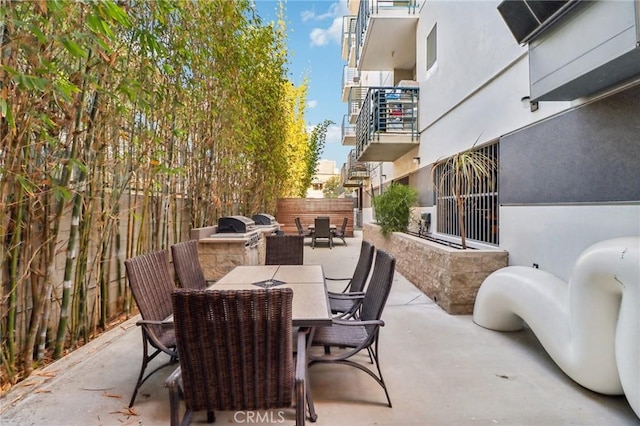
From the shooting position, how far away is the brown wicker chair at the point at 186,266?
259 centimetres

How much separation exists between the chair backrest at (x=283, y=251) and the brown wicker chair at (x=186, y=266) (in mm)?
909

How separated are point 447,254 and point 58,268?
11.8 feet

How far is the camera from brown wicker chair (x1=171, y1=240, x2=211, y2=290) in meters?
2.59

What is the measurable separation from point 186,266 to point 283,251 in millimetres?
1217

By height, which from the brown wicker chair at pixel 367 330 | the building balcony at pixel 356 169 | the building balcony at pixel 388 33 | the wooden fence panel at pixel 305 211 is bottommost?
the brown wicker chair at pixel 367 330

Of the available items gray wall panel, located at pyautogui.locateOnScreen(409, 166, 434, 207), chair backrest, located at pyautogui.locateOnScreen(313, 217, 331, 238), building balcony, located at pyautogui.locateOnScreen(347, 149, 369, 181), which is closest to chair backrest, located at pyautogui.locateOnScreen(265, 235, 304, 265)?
gray wall panel, located at pyautogui.locateOnScreen(409, 166, 434, 207)

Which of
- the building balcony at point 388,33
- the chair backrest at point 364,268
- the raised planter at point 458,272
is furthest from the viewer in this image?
the building balcony at point 388,33

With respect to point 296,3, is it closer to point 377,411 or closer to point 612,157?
point 612,157

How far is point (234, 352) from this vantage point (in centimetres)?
135

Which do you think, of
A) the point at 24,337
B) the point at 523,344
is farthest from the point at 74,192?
the point at 523,344

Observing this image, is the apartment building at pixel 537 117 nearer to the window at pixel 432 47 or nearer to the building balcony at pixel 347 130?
the window at pixel 432 47

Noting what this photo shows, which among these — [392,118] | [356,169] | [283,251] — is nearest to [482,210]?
[283,251]

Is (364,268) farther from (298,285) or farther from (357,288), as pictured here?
(298,285)

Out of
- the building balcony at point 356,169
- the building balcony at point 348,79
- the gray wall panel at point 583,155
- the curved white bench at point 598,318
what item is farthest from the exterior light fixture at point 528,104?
the building balcony at point 348,79
